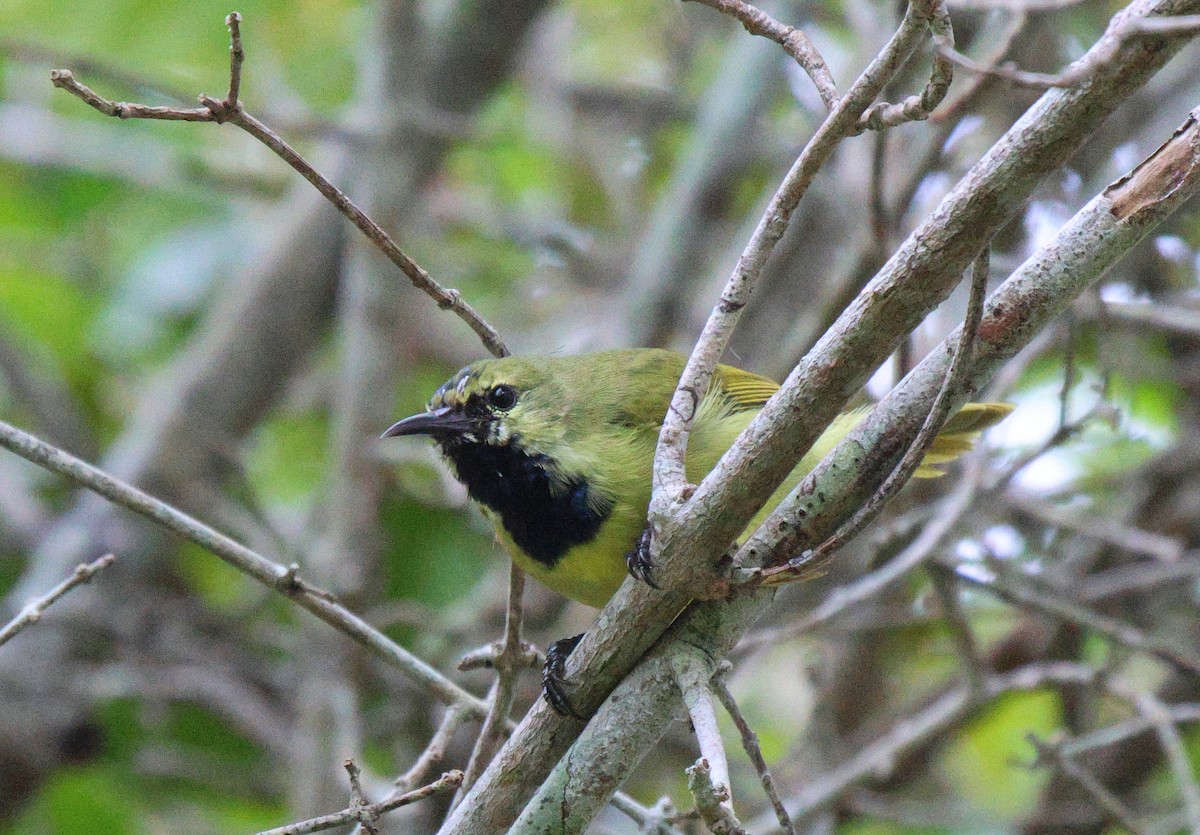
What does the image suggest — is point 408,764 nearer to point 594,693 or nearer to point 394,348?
point 394,348

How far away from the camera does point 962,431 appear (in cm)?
348

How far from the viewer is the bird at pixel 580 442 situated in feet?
10.5

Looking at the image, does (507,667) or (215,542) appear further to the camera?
(507,667)

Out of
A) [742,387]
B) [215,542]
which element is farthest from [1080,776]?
[215,542]

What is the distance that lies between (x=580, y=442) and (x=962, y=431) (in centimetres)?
104

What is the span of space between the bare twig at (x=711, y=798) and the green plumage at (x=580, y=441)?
126cm

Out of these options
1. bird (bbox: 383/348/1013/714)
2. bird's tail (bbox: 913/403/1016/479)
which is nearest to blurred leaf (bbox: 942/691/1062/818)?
bird's tail (bbox: 913/403/1016/479)

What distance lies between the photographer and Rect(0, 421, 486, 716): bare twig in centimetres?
239

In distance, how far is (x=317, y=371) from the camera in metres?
7.25

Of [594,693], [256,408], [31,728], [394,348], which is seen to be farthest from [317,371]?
[594,693]

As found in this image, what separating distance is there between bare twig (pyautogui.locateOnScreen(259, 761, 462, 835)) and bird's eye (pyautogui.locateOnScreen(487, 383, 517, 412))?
1.48 m

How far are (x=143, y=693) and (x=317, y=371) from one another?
235cm

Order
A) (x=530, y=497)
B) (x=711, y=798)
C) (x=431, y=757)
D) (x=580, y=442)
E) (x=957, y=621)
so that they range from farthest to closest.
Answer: (x=957, y=621)
(x=580, y=442)
(x=530, y=497)
(x=431, y=757)
(x=711, y=798)

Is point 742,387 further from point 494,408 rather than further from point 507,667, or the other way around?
point 507,667
